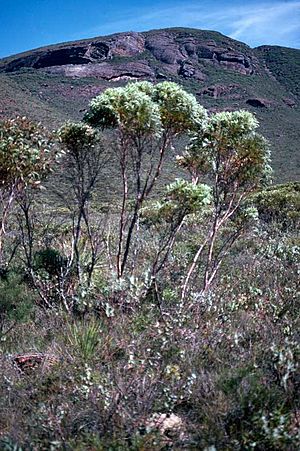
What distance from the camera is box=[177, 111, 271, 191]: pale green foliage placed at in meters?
5.68

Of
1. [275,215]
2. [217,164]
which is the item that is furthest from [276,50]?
[217,164]

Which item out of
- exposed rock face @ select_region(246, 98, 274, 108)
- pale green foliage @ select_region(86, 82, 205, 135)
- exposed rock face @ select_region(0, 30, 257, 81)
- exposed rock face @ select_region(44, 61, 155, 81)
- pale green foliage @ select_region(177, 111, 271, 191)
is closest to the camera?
pale green foliage @ select_region(86, 82, 205, 135)

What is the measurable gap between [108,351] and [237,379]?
119cm

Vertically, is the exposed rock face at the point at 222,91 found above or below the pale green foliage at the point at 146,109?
above

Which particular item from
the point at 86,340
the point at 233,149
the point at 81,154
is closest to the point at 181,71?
the point at 81,154

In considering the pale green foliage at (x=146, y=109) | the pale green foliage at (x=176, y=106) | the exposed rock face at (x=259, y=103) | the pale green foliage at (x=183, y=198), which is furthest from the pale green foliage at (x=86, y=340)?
the exposed rock face at (x=259, y=103)

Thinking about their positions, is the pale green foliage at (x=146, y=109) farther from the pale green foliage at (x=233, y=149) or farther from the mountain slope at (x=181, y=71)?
the mountain slope at (x=181, y=71)

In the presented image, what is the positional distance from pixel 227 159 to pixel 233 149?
0.16 metres

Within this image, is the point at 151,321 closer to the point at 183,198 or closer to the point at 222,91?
the point at 183,198

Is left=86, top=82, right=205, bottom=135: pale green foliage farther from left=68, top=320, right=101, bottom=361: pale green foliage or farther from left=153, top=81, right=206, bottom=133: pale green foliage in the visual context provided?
left=68, top=320, right=101, bottom=361: pale green foliage

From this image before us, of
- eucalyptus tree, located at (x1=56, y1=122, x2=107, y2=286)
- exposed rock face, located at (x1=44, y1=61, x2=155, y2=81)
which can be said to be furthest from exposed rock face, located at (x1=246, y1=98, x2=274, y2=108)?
eucalyptus tree, located at (x1=56, y1=122, x2=107, y2=286)

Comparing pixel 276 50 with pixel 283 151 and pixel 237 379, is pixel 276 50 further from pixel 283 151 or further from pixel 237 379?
pixel 237 379

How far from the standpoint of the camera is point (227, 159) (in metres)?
5.97

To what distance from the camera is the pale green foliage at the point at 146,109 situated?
5.22m
